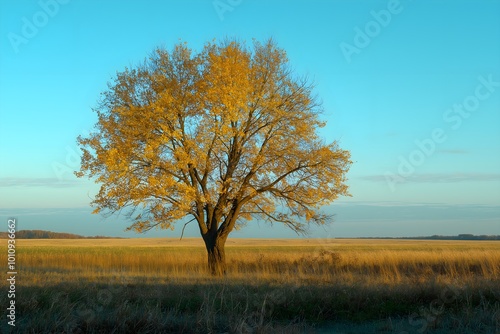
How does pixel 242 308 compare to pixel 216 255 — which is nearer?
pixel 242 308

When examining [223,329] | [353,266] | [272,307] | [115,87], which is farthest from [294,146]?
[223,329]

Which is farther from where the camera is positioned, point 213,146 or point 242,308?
point 213,146

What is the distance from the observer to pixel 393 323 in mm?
10359

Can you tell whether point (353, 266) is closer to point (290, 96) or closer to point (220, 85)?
point (290, 96)

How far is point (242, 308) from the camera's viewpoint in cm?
1085

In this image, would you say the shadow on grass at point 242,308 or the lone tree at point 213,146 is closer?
the shadow on grass at point 242,308

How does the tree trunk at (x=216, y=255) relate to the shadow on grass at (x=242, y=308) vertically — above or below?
above

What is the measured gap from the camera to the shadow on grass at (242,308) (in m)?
9.16

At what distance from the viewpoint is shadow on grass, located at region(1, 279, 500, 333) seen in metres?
9.16

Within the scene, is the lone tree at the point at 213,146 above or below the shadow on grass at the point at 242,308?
above

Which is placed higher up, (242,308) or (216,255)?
(216,255)

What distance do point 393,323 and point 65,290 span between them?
8037 mm

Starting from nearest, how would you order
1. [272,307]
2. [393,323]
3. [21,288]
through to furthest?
[393,323], [272,307], [21,288]

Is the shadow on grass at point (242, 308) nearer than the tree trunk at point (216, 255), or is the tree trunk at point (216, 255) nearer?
the shadow on grass at point (242, 308)
